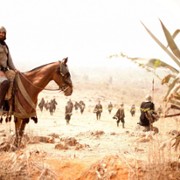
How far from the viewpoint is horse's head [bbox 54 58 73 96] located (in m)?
7.92

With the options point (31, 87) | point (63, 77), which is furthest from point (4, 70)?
point (63, 77)

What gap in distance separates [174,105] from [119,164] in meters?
1.05

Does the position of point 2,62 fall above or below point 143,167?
above

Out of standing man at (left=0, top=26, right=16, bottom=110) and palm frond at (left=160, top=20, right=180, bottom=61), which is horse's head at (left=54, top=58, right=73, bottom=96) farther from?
palm frond at (left=160, top=20, right=180, bottom=61)

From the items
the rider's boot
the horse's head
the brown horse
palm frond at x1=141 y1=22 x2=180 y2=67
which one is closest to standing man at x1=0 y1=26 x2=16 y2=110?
the rider's boot

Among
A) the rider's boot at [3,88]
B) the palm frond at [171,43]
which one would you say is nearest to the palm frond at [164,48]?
the palm frond at [171,43]

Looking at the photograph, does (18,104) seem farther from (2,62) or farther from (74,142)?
(74,142)

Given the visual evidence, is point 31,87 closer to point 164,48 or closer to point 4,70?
point 4,70

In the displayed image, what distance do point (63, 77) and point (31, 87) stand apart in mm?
748

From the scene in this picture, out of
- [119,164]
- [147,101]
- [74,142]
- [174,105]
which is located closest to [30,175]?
[119,164]

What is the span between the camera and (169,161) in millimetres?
4035

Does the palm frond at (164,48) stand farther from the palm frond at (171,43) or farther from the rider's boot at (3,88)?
the rider's boot at (3,88)

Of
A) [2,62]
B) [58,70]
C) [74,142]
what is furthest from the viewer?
[74,142]

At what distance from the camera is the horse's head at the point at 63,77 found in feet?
26.0
